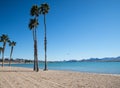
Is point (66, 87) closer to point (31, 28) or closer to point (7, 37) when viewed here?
point (31, 28)

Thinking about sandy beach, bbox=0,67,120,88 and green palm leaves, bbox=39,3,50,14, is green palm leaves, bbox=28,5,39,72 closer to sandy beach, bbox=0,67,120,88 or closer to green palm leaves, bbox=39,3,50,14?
green palm leaves, bbox=39,3,50,14

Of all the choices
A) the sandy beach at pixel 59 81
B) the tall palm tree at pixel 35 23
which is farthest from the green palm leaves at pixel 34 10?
the sandy beach at pixel 59 81

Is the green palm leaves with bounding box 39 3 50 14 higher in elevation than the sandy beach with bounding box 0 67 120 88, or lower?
higher

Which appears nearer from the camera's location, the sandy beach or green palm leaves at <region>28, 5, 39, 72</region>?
the sandy beach

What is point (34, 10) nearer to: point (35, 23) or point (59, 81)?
point (35, 23)

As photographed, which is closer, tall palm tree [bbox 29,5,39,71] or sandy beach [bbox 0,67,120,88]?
sandy beach [bbox 0,67,120,88]

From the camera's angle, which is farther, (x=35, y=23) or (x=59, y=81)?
(x=35, y=23)

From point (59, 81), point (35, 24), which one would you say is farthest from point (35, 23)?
point (59, 81)

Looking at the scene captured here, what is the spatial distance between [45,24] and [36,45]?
16.8 ft

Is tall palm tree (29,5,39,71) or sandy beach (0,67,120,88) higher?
tall palm tree (29,5,39,71)

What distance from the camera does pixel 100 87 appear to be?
14.6 metres

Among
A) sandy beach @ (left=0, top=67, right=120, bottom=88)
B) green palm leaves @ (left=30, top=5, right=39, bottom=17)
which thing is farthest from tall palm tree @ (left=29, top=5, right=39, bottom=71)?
sandy beach @ (left=0, top=67, right=120, bottom=88)

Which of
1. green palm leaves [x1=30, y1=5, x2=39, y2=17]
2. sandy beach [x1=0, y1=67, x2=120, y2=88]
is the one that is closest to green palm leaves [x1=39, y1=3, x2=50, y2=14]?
green palm leaves [x1=30, y1=5, x2=39, y2=17]

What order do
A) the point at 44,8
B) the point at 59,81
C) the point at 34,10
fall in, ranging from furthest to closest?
the point at 44,8
the point at 34,10
the point at 59,81
